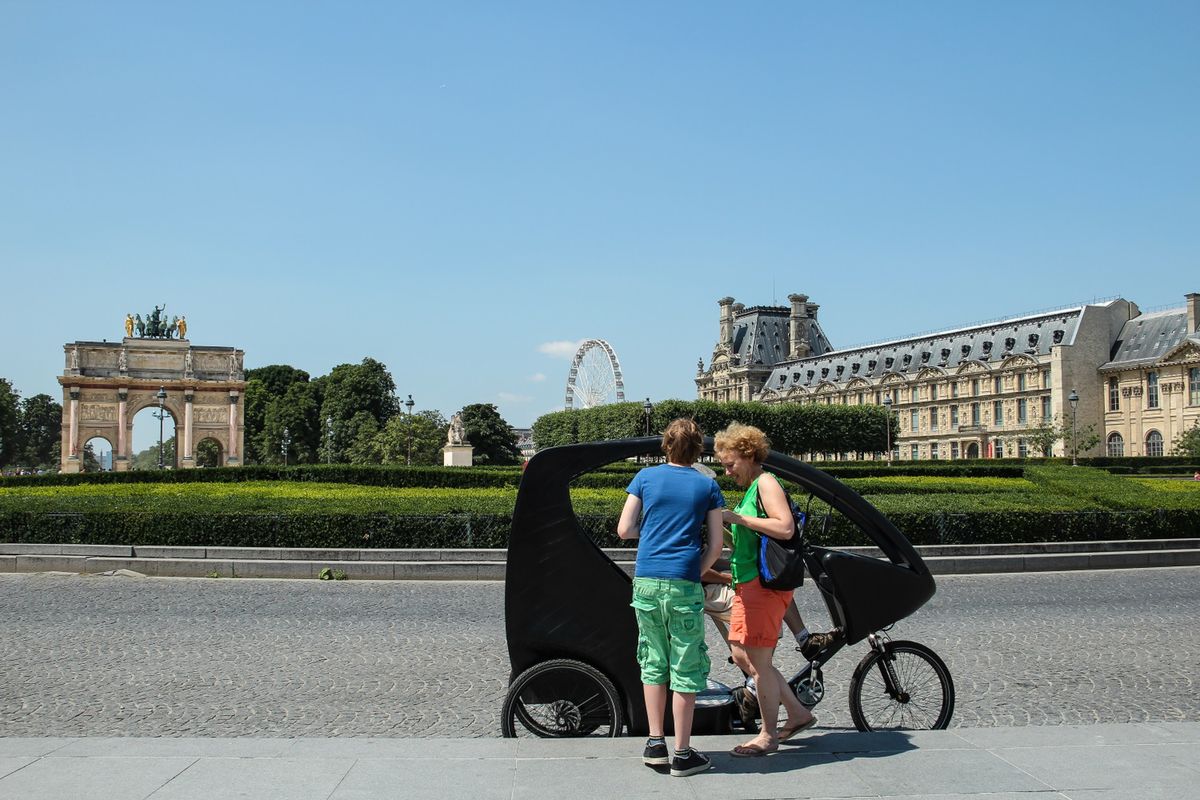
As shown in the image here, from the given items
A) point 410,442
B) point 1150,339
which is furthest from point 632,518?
point 1150,339

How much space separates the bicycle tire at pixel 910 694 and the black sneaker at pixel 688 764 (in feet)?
4.99

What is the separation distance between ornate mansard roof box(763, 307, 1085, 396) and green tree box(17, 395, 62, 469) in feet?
337

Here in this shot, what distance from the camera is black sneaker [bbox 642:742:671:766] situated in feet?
17.6

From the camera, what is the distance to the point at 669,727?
6016 millimetres

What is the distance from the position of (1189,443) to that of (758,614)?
277 ft

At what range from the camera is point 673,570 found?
546cm

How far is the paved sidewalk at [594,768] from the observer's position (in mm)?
5000

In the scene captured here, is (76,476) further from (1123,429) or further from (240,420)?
(1123,429)

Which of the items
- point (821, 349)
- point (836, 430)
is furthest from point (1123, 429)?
point (821, 349)

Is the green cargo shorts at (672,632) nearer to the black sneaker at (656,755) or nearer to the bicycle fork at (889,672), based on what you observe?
the black sneaker at (656,755)

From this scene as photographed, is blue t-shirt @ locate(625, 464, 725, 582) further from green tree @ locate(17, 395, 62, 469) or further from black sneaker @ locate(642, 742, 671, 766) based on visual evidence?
green tree @ locate(17, 395, 62, 469)

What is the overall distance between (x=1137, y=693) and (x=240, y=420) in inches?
3514

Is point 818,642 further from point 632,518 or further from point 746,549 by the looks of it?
point 632,518

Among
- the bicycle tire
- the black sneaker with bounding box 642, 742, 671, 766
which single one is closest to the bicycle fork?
the bicycle tire
